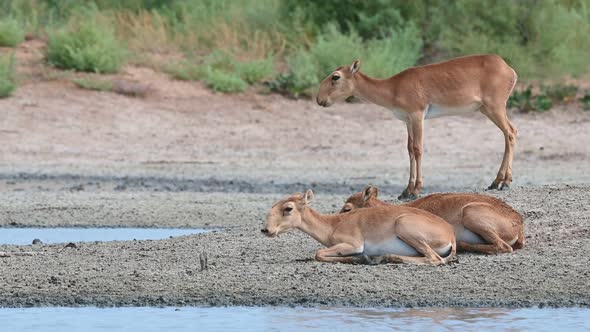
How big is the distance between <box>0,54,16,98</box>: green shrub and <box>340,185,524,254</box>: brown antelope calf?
40.6 feet

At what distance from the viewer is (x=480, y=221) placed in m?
11.8

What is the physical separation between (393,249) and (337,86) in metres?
5.26

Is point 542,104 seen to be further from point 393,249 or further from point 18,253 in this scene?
point 18,253

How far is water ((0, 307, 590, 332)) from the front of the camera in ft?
32.0

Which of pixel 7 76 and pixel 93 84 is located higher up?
pixel 7 76

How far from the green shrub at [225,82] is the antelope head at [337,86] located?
796 centimetres

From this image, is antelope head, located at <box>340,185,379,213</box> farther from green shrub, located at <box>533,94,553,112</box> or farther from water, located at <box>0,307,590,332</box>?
green shrub, located at <box>533,94,553,112</box>

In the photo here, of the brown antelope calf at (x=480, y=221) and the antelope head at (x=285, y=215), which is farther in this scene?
the brown antelope calf at (x=480, y=221)

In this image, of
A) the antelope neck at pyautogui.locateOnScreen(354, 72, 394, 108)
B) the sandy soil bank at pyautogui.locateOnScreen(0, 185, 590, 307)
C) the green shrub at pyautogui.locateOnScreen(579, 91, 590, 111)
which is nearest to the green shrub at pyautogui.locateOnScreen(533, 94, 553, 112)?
the green shrub at pyautogui.locateOnScreen(579, 91, 590, 111)

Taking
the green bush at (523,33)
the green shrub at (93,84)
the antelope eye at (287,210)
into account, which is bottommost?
the green shrub at (93,84)

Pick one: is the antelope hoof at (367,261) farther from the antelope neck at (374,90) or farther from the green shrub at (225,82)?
the green shrub at (225,82)

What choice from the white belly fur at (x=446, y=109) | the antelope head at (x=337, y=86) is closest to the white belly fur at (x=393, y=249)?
the white belly fur at (x=446, y=109)

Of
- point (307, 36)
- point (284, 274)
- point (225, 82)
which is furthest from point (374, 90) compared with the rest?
point (307, 36)

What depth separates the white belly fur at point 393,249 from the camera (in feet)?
37.7
